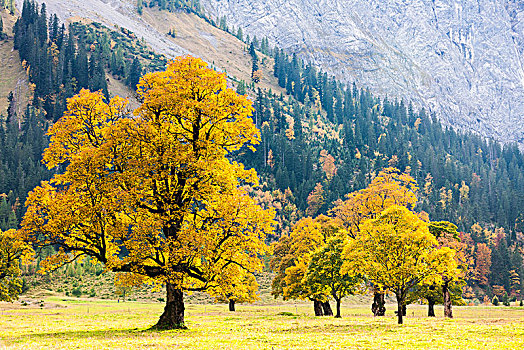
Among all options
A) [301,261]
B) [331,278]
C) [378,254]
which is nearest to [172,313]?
[378,254]

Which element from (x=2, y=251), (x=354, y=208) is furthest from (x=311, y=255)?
(x=2, y=251)

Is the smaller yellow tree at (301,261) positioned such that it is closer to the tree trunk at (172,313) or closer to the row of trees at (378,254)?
the row of trees at (378,254)

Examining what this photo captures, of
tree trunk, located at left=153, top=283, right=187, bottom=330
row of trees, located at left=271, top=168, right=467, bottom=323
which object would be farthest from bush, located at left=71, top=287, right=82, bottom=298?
tree trunk, located at left=153, top=283, right=187, bottom=330

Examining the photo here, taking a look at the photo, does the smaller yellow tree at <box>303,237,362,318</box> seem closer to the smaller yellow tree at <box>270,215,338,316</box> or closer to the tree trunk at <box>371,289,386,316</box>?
the smaller yellow tree at <box>270,215,338,316</box>

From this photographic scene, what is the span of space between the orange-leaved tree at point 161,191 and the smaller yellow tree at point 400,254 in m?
15.5

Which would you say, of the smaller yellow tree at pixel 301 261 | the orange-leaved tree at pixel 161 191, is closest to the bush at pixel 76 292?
the smaller yellow tree at pixel 301 261

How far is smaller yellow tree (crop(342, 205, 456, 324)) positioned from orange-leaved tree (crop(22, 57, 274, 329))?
15.5 metres

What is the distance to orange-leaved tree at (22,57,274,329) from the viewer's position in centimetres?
2884

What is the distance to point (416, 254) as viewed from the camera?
136ft

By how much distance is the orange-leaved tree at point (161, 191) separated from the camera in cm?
2884

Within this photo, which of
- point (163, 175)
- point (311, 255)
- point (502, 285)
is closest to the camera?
point (163, 175)

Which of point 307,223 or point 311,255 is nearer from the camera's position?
point 311,255

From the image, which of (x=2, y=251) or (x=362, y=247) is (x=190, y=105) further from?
(x=2, y=251)

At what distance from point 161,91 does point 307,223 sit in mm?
43120
